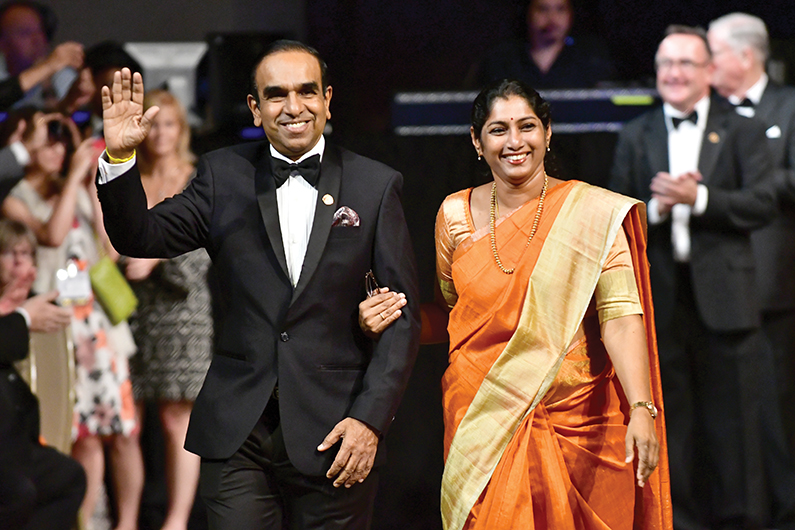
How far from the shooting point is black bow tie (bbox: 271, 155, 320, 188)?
254 cm

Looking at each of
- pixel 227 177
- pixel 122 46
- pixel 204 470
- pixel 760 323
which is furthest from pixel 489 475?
pixel 122 46

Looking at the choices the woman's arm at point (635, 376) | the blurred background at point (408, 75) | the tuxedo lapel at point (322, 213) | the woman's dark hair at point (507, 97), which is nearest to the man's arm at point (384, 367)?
the tuxedo lapel at point (322, 213)

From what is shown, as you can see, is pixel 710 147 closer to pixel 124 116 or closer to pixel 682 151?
pixel 682 151

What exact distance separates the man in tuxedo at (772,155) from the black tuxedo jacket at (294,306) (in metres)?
2.93

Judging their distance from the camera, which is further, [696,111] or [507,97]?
[696,111]

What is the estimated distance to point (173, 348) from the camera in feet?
14.9

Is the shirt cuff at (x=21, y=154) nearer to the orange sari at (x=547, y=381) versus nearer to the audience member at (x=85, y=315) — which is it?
the audience member at (x=85, y=315)

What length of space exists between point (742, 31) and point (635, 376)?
305 cm

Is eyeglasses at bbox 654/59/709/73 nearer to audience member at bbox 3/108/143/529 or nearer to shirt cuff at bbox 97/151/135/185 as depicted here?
audience member at bbox 3/108/143/529

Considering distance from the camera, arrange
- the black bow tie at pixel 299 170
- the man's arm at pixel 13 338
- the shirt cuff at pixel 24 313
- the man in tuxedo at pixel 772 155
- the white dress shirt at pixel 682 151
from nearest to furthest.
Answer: the black bow tie at pixel 299 170 → the man's arm at pixel 13 338 → the shirt cuff at pixel 24 313 → the white dress shirt at pixel 682 151 → the man in tuxedo at pixel 772 155


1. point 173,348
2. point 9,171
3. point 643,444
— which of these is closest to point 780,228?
point 643,444

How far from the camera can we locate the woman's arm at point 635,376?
2516mm

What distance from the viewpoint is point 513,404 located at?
9.01 feet

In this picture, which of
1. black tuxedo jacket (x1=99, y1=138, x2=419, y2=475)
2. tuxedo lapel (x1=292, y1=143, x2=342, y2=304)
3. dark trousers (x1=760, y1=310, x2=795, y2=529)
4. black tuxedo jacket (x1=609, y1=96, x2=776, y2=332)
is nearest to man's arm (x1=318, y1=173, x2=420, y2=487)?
black tuxedo jacket (x1=99, y1=138, x2=419, y2=475)
